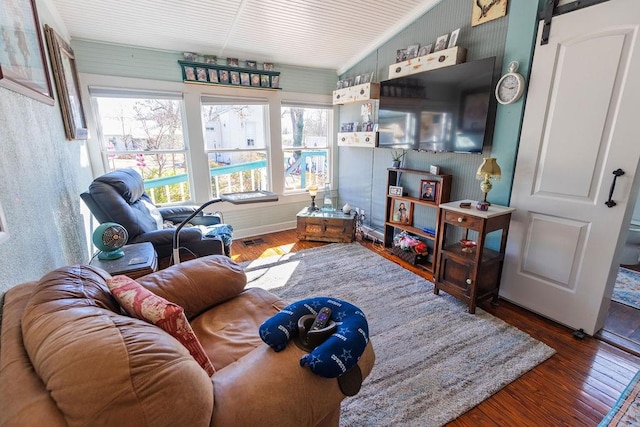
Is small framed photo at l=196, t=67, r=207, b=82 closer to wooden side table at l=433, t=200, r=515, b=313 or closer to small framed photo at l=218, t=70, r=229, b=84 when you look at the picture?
small framed photo at l=218, t=70, r=229, b=84

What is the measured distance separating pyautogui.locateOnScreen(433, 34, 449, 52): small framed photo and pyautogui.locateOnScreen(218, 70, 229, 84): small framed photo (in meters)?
2.36

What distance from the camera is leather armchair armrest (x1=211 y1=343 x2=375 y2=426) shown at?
795 mm

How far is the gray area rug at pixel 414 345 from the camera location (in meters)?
1.51

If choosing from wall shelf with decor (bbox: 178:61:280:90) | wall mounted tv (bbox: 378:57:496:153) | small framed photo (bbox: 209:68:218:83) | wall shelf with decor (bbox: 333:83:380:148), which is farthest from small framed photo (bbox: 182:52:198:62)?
wall mounted tv (bbox: 378:57:496:153)

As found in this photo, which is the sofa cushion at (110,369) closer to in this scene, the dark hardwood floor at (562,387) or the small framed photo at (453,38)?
the dark hardwood floor at (562,387)

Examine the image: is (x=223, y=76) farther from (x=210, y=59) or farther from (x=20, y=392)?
(x=20, y=392)

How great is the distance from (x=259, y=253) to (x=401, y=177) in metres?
1.95

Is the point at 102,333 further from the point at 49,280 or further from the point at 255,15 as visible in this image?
the point at 255,15

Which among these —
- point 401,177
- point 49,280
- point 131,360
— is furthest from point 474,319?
point 49,280

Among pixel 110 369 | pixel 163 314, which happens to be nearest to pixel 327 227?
pixel 163 314

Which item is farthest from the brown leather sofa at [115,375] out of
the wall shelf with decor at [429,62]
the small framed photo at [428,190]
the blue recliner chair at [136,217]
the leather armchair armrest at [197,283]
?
the wall shelf with decor at [429,62]

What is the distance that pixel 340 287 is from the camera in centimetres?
269

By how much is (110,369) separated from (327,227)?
3.31 metres

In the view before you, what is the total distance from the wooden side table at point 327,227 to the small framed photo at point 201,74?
2012 mm
